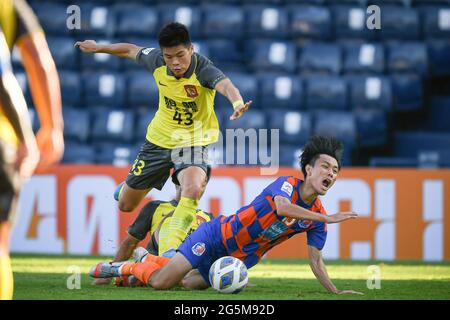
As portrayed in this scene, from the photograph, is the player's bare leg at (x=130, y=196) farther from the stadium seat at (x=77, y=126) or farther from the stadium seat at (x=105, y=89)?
the stadium seat at (x=105, y=89)

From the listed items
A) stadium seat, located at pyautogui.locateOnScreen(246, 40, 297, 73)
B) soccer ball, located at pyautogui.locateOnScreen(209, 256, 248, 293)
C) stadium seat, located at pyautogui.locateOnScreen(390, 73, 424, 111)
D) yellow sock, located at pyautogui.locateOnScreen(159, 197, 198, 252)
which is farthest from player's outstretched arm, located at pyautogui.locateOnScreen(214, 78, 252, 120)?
stadium seat, located at pyautogui.locateOnScreen(390, 73, 424, 111)

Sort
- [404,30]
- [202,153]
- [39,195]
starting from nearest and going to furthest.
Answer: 1. [202,153]
2. [39,195]
3. [404,30]

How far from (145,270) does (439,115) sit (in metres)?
8.48

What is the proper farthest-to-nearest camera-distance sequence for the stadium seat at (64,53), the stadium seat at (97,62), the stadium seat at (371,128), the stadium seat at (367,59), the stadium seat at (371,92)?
the stadium seat at (97,62)
the stadium seat at (64,53)
the stadium seat at (367,59)
the stadium seat at (371,92)
the stadium seat at (371,128)

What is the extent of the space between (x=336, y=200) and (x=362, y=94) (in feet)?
9.19

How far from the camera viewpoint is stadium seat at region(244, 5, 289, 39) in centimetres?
1487

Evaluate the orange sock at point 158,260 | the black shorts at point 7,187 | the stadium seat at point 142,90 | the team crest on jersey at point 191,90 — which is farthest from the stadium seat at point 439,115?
the black shorts at point 7,187

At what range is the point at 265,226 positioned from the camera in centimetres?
708

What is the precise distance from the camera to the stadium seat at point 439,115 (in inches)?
573

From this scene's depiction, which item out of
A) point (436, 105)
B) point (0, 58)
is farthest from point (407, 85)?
point (0, 58)

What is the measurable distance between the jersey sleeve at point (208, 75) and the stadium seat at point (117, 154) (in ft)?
15.5
